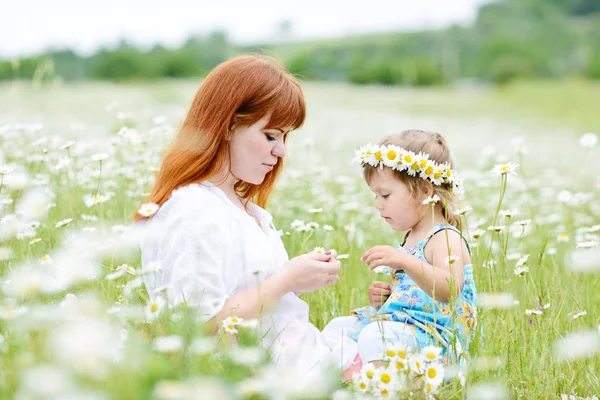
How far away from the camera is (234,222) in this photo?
2611 millimetres

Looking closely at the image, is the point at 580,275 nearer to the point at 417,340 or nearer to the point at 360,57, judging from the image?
the point at 417,340

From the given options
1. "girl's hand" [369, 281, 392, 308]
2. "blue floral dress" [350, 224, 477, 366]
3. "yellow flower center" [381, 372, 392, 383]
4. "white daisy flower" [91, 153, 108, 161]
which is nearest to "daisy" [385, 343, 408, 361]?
"yellow flower center" [381, 372, 392, 383]

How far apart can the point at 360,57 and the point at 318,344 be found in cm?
5696

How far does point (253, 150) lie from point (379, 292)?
2.59 ft

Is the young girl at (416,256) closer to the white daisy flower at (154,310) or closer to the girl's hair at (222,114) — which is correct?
the girl's hair at (222,114)

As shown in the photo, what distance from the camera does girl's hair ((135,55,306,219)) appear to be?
2.66 metres

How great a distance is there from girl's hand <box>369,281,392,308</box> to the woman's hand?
56 cm

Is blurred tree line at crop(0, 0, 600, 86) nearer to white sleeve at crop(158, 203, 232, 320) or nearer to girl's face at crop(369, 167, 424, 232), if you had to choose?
girl's face at crop(369, 167, 424, 232)

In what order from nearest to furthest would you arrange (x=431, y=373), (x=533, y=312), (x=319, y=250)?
(x=431, y=373) < (x=319, y=250) < (x=533, y=312)

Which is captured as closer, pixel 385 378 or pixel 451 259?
pixel 385 378

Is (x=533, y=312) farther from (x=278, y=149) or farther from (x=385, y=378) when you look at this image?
(x=278, y=149)

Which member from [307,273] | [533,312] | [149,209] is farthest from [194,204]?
[533,312]

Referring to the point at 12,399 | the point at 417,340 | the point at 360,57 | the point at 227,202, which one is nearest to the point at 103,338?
the point at 12,399

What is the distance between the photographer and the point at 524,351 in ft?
8.95
